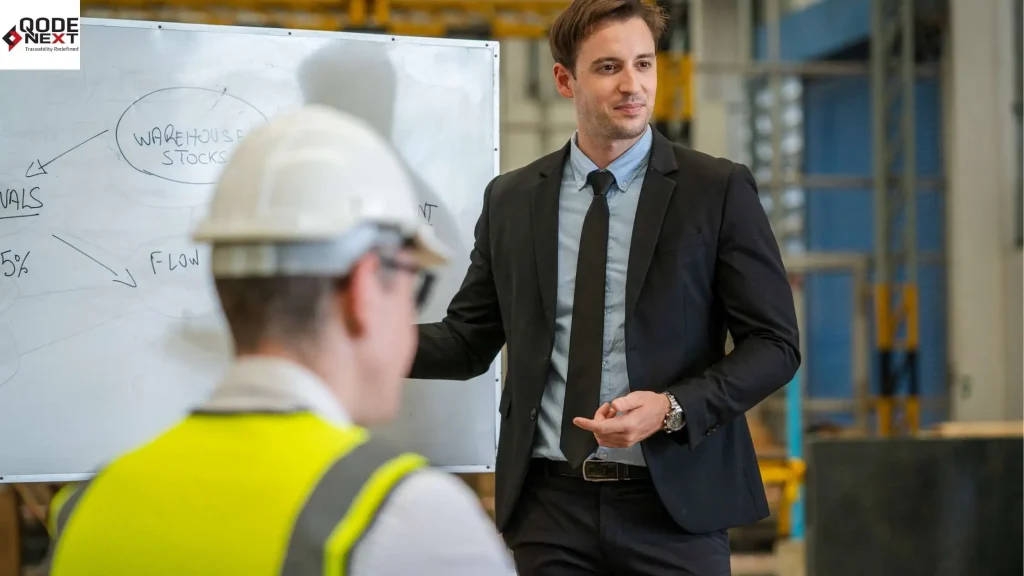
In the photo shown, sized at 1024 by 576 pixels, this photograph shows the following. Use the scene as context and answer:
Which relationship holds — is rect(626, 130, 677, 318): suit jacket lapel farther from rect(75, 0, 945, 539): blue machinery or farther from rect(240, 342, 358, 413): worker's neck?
rect(75, 0, 945, 539): blue machinery

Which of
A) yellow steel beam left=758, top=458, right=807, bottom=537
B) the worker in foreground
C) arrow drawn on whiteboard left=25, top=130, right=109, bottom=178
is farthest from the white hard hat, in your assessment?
yellow steel beam left=758, top=458, right=807, bottom=537

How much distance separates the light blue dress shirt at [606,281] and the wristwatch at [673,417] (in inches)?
3.7

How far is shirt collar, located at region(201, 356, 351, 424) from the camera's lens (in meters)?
0.78

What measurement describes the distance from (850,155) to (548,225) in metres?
7.25

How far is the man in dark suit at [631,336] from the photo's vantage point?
1760 mm

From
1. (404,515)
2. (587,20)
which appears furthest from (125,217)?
(404,515)

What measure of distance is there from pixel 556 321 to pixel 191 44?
1358mm

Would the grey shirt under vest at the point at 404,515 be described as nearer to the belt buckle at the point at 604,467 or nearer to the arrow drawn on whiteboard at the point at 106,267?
the belt buckle at the point at 604,467

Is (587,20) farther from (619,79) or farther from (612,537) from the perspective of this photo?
(612,537)

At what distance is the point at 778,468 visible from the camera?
616cm

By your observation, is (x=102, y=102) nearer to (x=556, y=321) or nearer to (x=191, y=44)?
(x=191, y=44)

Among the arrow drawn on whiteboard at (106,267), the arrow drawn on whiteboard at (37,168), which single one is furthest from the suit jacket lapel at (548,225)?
the arrow drawn on whiteboard at (37,168)

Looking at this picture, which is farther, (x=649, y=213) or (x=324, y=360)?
(x=649, y=213)

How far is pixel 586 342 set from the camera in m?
1.80
